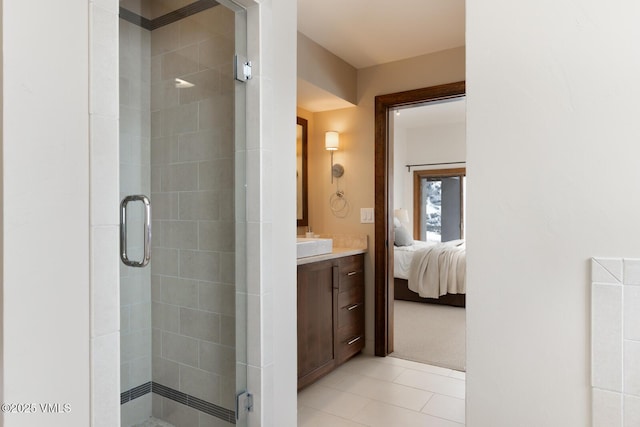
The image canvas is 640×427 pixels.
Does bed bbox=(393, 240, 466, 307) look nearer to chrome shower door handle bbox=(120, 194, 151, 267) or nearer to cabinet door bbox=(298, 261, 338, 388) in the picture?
cabinet door bbox=(298, 261, 338, 388)

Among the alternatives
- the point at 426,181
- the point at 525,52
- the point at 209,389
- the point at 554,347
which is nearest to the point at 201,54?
the point at 525,52

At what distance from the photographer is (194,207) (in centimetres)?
165

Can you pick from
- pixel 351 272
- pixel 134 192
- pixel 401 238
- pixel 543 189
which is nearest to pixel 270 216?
pixel 134 192

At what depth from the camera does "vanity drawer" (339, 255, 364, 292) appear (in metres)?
3.09

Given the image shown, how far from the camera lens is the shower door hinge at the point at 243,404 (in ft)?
5.63

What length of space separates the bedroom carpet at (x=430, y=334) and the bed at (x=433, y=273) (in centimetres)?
12

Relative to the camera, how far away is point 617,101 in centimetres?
99

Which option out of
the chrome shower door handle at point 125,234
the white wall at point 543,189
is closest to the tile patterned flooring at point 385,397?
the white wall at point 543,189

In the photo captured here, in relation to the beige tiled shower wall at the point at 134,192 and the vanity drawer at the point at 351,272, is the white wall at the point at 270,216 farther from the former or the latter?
the vanity drawer at the point at 351,272

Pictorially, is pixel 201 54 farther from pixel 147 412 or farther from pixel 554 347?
pixel 554 347

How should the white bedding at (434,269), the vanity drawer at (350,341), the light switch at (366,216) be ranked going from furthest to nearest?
the white bedding at (434,269) < the light switch at (366,216) < the vanity drawer at (350,341)

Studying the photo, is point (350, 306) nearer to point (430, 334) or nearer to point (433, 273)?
point (430, 334)

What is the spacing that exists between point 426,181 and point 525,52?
592cm

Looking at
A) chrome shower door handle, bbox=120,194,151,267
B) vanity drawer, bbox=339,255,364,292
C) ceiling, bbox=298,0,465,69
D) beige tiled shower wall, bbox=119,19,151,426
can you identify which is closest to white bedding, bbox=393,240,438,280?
vanity drawer, bbox=339,255,364,292
